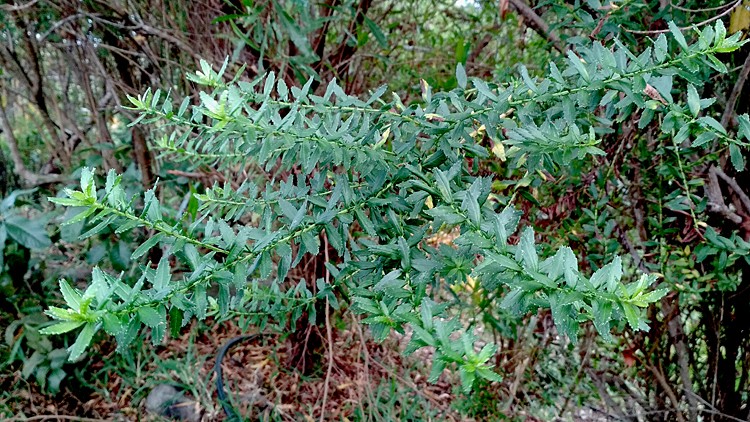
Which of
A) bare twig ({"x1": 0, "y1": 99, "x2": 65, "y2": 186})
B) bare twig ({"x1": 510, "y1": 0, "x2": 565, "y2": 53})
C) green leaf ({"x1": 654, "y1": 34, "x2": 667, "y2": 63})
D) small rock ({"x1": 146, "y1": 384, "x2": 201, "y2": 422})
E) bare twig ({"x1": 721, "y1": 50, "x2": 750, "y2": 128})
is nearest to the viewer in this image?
green leaf ({"x1": 654, "y1": 34, "x2": 667, "y2": 63})

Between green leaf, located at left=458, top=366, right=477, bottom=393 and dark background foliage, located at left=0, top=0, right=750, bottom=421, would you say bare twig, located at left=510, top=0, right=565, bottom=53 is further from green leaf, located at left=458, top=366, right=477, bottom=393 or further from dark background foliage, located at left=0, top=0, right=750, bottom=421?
green leaf, located at left=458, top=366, right=477, bottom=393

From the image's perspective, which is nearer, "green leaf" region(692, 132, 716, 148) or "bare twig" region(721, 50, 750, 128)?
"green leaf" region(692, 132, 716, 148)

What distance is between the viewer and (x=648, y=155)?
1.20 m

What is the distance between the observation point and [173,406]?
6.22ft

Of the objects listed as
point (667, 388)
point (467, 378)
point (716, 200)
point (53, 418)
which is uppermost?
point (467, 378)

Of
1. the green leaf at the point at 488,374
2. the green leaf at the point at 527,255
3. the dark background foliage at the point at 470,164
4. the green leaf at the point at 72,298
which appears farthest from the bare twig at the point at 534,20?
the green leaf at the point at 72,298

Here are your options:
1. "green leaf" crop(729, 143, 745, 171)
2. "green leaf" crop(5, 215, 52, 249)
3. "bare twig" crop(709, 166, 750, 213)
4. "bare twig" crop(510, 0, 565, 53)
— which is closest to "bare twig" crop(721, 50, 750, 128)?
"bare twig" crop(709, 166, 750, 213)

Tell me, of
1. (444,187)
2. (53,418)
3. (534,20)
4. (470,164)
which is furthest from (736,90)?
(53,418)

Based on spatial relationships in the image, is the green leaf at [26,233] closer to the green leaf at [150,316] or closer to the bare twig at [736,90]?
the green leaf at [150,316]

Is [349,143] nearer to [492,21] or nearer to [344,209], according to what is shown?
[344,209]

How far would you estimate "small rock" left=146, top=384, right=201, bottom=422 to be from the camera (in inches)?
73.2

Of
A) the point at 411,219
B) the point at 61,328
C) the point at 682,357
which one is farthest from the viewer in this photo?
the point at 682,357

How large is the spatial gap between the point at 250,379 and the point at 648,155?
159cm

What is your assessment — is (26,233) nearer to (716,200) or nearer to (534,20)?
(534,20)
